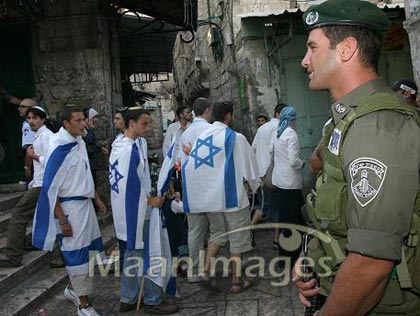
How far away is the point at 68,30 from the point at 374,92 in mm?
6716

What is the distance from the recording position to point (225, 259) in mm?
5441

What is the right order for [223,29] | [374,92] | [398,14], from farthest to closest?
[223,29], [398,14], [374,92]

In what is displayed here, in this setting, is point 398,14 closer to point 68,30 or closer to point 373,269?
point 68,30

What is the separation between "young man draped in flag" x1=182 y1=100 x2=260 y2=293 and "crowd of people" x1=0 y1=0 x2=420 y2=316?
0.01m

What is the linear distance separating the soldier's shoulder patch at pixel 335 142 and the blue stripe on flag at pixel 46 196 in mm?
2850

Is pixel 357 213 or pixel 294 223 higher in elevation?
pixel 357 213

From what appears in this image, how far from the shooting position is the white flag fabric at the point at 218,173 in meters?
4.38

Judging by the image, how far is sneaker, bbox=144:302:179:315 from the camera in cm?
402

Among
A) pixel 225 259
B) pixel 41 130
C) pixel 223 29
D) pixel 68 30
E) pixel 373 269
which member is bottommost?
pixel 225 259

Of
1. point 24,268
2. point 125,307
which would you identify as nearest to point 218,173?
point 125,307

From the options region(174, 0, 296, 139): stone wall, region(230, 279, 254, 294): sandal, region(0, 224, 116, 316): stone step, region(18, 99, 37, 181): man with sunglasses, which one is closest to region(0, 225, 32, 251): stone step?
region(0, 224, 116, 316): stone step

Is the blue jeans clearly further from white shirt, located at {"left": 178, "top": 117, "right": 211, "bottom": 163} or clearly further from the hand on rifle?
the hand on rifle

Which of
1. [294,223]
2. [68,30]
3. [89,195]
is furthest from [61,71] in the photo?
[294,223]

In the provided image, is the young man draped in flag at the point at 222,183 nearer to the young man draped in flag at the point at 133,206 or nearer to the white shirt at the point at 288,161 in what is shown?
the young man draped in flag at the point at 133,206
